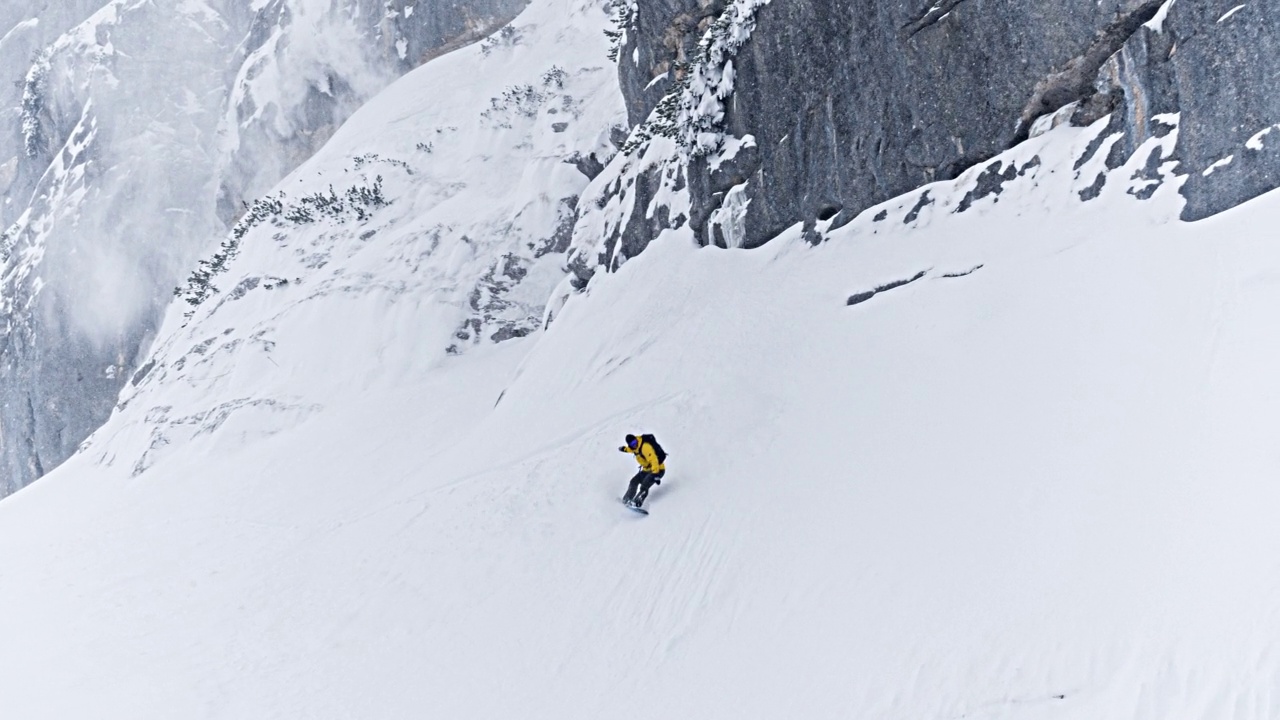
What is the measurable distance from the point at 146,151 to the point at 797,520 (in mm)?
63151

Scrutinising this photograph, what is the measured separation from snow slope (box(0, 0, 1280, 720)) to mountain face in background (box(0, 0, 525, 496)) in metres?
35.8

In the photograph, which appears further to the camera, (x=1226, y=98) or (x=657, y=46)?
(x=657, y=46)

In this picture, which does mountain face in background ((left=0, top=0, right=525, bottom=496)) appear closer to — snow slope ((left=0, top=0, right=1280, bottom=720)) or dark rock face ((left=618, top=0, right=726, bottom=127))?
dark rock face ((left=618, top=0, right=726, bottom=127))

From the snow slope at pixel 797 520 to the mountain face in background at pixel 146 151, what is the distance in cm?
3581

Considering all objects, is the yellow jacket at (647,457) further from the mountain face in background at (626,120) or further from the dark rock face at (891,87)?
the dark rock face at (891,87)

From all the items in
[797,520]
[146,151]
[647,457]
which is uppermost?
[146,151]

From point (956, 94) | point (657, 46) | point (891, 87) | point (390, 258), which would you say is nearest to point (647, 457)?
point (956, 94)

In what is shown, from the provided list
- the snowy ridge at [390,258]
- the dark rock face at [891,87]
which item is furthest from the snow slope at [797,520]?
the snowy ridge at [390,258]

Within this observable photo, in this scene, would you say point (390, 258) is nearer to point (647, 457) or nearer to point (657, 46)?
point (657, 46)

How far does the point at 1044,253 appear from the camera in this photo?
42.3 ft

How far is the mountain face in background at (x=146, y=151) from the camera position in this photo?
176ft

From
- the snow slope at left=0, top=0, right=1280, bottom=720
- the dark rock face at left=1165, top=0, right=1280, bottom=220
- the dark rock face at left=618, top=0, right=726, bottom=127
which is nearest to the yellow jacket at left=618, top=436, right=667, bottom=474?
the snow slope at left=0, top=0, right=1280, bottom=720

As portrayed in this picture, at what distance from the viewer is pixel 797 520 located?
1023cm

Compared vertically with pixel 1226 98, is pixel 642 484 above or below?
below
